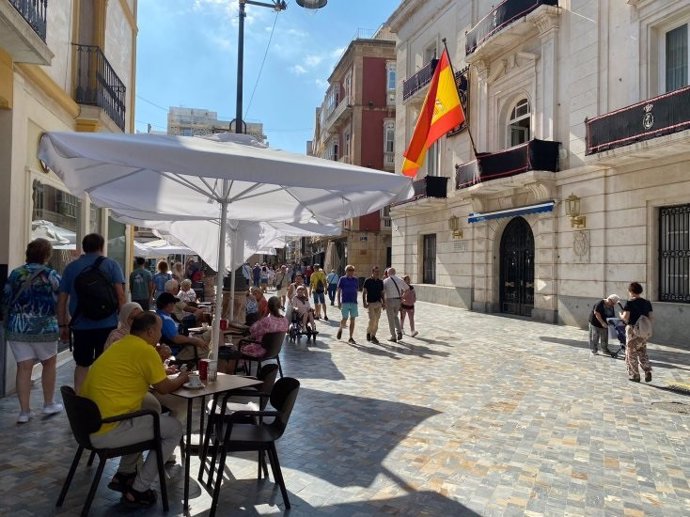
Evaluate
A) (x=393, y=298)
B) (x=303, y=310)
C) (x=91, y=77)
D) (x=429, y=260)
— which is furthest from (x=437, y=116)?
(x=91, y=77)

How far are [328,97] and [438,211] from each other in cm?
2688

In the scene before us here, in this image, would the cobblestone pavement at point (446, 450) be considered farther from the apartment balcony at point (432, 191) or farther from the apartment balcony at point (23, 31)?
the apartment balcony at point (432, 191)

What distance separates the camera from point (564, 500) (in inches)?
151

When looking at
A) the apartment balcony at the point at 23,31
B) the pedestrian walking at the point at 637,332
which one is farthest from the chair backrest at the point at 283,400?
the pedestrian walking at the point at 637,332

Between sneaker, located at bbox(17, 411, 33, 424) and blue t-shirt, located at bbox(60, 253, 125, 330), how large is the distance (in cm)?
98

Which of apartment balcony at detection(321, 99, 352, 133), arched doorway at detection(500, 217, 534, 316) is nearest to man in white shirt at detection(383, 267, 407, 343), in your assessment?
arched doorway at detection(500, 217, 534, 316)

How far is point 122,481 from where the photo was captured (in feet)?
12.0

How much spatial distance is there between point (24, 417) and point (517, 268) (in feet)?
50.3

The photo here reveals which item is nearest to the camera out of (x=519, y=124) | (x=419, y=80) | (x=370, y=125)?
(x=519, y=124)

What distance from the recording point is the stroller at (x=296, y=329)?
11.6 m

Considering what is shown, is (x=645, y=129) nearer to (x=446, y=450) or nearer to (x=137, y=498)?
(x=446, y=450)

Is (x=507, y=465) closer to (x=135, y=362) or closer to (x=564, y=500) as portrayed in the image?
(x=564, y=500)

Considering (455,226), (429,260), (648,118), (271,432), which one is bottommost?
(271,432)

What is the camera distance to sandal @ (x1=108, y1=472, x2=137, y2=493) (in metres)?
3.63
